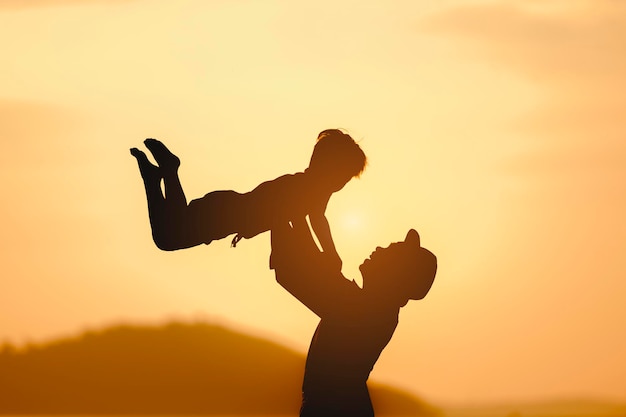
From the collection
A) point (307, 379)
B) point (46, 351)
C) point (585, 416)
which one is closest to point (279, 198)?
point (307, 379)

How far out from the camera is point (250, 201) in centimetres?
772

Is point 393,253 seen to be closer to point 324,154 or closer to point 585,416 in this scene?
point 324,154

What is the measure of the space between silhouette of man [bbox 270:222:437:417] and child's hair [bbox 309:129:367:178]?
1.81 feet

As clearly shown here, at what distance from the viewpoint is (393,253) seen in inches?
304

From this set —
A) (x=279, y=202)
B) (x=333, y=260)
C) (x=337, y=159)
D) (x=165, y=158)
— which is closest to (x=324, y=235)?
(x=333, y=260)

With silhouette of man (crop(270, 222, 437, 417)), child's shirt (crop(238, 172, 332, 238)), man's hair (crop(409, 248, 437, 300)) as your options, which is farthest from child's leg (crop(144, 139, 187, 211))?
man's hair (crop(409, 248, 437, 300))

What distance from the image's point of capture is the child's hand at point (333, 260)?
7.83 meters

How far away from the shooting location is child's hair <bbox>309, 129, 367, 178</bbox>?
25.8 ft

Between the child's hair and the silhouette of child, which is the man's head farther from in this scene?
the child's hair

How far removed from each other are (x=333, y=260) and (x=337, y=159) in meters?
0.82

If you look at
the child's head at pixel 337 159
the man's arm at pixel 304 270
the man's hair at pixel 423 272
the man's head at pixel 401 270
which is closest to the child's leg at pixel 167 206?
the man's arm at pixel 304 270

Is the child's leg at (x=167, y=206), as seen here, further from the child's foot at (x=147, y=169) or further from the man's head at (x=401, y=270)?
the man's head at (x=401, y=270)

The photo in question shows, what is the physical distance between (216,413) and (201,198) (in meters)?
8.48

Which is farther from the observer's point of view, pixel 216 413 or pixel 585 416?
pixel 216 413
